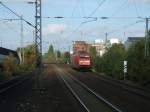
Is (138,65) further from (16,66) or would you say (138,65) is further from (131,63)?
(16,66)

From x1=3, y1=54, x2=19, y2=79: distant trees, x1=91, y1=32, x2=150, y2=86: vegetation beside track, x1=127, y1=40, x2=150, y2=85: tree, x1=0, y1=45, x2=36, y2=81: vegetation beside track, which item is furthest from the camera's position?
x1=3, y1=54, x2=19, y2=79: distant trees

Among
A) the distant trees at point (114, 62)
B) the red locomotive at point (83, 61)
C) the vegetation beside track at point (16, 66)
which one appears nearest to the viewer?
the distant trees at point (114, 62)

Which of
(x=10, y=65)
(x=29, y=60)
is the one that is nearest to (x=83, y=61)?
(x=10, y=65)

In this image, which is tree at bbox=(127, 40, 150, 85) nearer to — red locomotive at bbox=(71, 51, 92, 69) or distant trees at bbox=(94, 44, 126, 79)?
distant trees at bbox=(94, 44, 126, 79)

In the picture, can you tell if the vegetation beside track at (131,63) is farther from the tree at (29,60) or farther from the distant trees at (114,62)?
the tree at (29,60)

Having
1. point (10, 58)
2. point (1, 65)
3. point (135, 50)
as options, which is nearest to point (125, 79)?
point (135, 50)

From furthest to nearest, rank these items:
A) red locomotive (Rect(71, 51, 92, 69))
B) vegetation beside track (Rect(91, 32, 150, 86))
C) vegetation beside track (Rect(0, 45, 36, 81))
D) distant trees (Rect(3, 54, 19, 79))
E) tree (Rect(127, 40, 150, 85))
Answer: red locomotive (Rect(71, 51, 92, 69))
distant trees (Rect(3, 54, 19, 79))
vegetation beside track (Rect(0, 45, 36, 81))
vegetation beside track (Rect(91, 32, 150, 86))
tree (Rect(127, 40, 150, 85))

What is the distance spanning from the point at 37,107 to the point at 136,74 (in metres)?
26.5

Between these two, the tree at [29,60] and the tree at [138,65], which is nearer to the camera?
the tree at [138,65]

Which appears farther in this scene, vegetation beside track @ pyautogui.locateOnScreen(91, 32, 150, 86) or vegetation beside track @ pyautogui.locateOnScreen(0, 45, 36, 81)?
vegetation beside track @ pyautogui.locateOnScreen(0, 45, 36, 81)

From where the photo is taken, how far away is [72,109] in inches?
815

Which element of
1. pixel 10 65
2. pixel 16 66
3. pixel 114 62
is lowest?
pixel 16 66

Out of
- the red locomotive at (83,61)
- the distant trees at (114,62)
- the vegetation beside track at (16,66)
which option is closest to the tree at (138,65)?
the distant trees at (114,62)

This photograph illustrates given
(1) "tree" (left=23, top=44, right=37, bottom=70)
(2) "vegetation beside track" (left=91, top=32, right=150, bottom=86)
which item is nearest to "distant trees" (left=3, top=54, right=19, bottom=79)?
(2) "vegetation beside track" (left=91, top=32, right=150, bottom=86)
